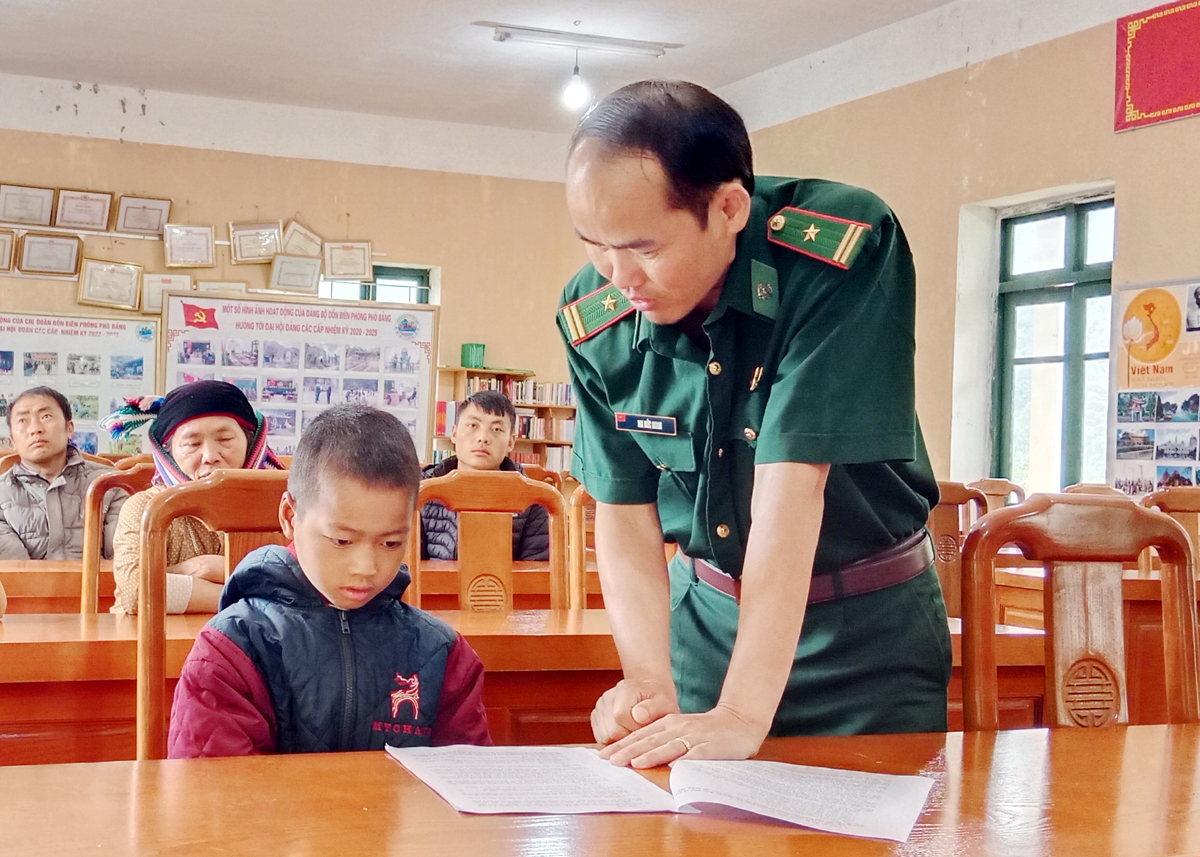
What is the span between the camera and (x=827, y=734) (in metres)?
1.34

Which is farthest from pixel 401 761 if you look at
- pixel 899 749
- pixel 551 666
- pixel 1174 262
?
pixel 1174 262

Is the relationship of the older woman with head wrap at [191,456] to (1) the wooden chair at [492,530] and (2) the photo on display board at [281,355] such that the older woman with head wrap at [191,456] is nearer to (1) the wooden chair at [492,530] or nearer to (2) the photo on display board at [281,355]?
(1) the wooden chair at [492,530]

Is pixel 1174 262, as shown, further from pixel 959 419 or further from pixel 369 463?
pixel 369 463

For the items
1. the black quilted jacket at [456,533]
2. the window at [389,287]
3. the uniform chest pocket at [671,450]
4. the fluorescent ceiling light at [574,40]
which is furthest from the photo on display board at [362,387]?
the uniform chest pocket at [671,450]

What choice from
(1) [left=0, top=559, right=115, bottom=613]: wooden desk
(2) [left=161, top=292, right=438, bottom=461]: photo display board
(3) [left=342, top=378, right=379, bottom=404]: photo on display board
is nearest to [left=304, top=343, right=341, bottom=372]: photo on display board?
(2) [left=161, top=292, right=438, bottom=461]: photo display board

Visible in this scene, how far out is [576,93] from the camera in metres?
7.68

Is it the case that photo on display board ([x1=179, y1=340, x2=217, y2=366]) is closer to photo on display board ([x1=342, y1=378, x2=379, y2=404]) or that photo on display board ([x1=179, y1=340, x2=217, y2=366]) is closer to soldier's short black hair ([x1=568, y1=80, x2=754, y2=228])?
photo on display board ([x1=342, y1=378, x2=379, y2=404])

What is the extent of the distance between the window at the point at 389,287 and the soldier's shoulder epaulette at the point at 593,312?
808 cm

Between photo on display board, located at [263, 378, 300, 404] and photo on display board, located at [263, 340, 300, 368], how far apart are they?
0.09 meters

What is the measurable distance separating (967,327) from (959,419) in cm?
49

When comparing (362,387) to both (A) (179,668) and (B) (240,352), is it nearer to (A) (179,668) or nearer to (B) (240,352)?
(B) (240,352)

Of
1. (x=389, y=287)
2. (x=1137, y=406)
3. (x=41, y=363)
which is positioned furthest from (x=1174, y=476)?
(x=41, y=363)

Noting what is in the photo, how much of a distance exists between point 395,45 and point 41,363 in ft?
9.45

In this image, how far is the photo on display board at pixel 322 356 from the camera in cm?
743
